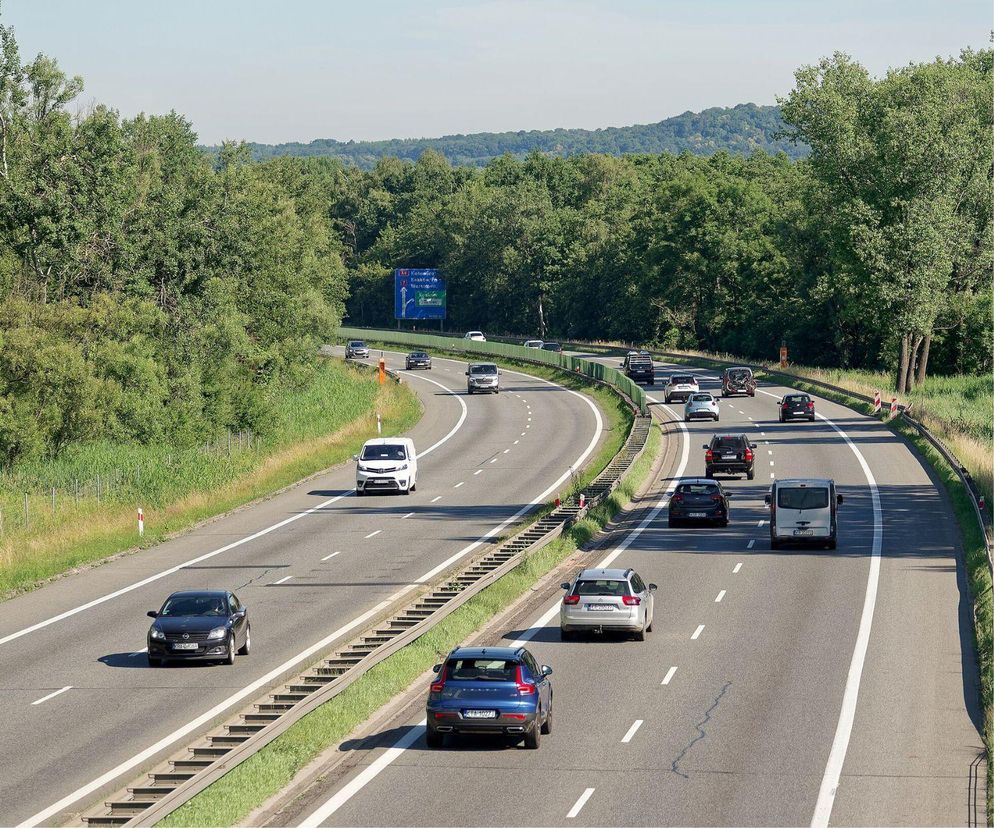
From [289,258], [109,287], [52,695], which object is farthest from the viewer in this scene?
[289,258]

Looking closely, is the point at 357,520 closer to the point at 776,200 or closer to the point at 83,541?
the point at 83,541

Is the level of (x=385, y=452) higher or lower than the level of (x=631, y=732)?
higher

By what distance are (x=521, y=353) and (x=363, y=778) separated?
108 metres

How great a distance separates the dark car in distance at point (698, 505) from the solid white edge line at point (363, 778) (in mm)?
26489

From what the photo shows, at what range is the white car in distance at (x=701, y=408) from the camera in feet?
271

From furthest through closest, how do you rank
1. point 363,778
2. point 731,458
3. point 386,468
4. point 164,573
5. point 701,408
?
point 701,408, point 731,458, point 386,468, point 164,573, point 363,778

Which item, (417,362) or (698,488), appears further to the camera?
(417,362)

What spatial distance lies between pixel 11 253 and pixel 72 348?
1314cm

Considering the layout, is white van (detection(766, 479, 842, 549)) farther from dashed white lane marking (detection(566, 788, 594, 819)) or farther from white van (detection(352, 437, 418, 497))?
dashed white lane marking (detection(566, 788, 594, 819))

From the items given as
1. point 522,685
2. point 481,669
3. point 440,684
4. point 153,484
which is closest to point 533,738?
point 522,685

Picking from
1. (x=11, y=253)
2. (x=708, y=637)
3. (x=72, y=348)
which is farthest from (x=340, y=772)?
(x=11, y=253)

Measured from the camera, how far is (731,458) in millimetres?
62750

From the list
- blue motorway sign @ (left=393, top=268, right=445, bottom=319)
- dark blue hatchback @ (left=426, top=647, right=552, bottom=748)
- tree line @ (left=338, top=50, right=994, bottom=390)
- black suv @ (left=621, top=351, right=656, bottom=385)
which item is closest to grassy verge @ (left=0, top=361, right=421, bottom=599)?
dark blue hatchback @ (left=426, top=647, right=552, bottom=748)

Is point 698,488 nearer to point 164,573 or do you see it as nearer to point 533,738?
point 164,573
